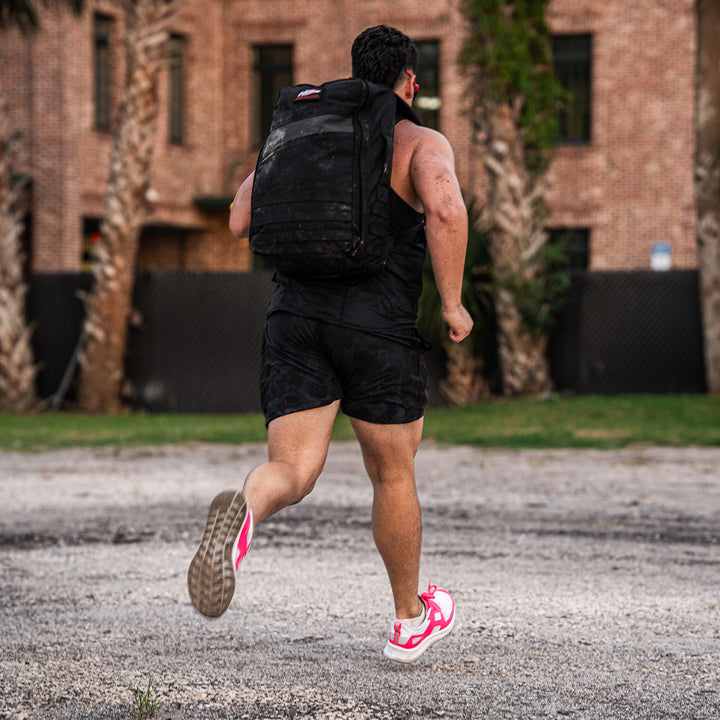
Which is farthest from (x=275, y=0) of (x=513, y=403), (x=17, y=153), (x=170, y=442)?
(x=170, y=442)

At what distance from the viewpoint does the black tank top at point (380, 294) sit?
370 centimetres

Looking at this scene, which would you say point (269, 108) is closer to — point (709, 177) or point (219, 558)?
point (709, 177)

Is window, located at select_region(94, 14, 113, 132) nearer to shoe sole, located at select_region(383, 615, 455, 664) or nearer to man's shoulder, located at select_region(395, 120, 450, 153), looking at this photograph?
man's shoulder, located at select_region(395, 120, 450, 153)

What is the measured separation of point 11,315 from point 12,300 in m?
0.20

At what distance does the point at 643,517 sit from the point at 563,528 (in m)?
0.66

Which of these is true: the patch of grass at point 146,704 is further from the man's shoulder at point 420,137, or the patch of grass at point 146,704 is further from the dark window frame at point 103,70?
the dark window frame at point 103,70

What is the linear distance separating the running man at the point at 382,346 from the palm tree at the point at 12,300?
13.3m

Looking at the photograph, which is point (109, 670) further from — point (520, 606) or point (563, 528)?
point (563, 528)

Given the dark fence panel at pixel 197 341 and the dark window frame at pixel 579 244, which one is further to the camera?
the dark window frame at pixel 579 244

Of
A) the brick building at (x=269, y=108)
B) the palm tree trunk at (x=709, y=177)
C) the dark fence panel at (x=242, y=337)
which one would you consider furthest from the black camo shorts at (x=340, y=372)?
the brick building at (x=269, y=108)

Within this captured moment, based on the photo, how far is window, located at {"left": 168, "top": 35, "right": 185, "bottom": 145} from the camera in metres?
25.1

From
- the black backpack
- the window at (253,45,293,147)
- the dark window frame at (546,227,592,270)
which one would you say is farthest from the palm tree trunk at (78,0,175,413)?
the black backpack

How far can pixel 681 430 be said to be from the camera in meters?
12.3

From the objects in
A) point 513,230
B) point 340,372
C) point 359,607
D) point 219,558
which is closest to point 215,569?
point 219,558
